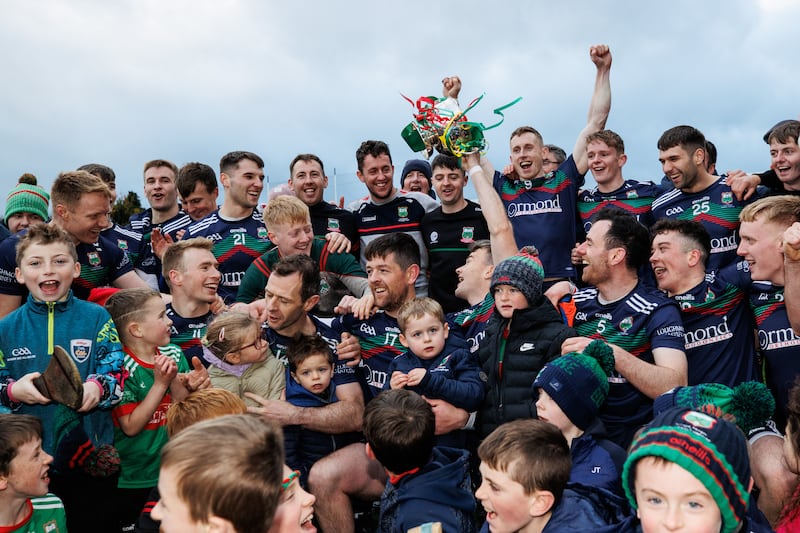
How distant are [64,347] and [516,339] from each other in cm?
313

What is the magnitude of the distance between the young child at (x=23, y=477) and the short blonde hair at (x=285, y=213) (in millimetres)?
2623

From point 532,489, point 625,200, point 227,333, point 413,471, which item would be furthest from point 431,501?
point 625,200

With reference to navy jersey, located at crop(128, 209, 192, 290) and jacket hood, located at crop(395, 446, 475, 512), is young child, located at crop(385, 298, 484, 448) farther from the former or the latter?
navy jersey, located at crop(128, 209, 192, 290)

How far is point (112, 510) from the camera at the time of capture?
4738 millimetres

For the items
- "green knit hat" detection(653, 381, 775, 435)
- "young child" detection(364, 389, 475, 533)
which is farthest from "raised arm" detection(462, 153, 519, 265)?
"green knit hat" detection(653, 381, 775, 435)

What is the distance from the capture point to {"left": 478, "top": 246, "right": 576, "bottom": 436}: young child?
181 inches

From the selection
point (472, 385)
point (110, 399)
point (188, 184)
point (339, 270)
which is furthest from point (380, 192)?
point (110, 399)

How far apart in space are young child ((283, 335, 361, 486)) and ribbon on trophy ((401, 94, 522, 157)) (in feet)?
7.38

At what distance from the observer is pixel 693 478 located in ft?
8.80

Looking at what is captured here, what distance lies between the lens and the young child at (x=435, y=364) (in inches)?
180

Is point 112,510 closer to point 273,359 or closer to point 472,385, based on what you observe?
point 273,359

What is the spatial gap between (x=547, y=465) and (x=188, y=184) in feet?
18.7

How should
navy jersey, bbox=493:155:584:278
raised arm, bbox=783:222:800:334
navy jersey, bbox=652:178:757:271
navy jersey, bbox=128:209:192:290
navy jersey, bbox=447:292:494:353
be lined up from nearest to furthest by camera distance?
raised arm, bbox=783:222:800:334, navy jersey, bbox=447:292:494:353, navy jersey, bbox=652:178:757:271, navy jersey, bbox=493:155:584:278, navy jersey, bbox=128:209:192:290

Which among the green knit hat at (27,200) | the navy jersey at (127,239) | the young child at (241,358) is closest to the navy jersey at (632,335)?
the young child at (241,358)
